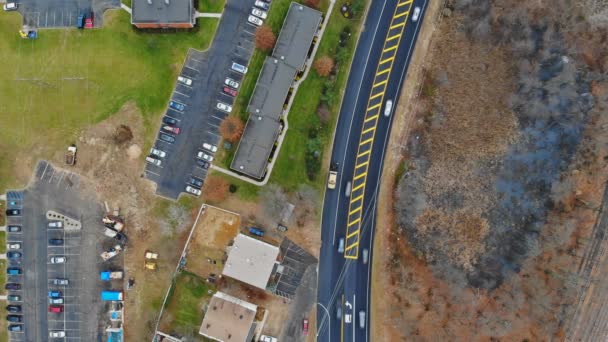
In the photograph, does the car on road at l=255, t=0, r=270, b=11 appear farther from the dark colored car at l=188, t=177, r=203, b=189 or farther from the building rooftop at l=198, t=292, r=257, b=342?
the building rooftop at l=198, t=292, r=257, b=342

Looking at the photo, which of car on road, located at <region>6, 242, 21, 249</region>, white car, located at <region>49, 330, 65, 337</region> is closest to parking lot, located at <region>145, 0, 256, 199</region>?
car on road, located at <region>6, 242, 21, 249</region>

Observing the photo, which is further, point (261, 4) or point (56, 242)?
point (261, 4)

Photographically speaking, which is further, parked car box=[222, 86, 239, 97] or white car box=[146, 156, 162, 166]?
parked car box=[222, 86, 239, 97]

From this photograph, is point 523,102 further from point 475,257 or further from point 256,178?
point 256,178

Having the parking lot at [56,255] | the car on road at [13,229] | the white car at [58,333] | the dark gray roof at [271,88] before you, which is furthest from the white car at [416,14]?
the white car at [58,333]

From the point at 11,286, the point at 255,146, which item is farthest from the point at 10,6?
the point at 255,146

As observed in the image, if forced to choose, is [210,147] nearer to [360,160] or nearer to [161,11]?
[161,11]
